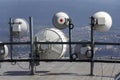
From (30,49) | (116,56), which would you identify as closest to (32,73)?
(30,49)

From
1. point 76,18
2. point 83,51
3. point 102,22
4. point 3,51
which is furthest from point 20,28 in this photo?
point 76,18

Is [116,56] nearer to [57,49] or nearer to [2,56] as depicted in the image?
[57,49]

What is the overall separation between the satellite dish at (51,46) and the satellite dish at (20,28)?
499 millimetres

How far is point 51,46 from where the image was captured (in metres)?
17.9

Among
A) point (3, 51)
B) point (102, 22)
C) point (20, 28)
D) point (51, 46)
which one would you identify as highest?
point (102, 22)

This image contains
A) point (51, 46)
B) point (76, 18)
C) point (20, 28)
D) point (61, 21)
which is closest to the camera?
point (51, 46)

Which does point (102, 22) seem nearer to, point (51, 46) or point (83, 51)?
point (83, 51)

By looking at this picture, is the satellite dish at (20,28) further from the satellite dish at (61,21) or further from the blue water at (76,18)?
the blue water at (76,18)

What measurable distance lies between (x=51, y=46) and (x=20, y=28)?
1.18m

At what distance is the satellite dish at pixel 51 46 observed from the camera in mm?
17734

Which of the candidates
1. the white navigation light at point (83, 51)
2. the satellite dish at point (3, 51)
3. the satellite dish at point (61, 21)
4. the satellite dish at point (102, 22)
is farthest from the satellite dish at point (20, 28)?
the satellite dish at point (102, 22)

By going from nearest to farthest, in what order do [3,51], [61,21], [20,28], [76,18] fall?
[3,51]
[20,28]
[61,21]
[76,18]

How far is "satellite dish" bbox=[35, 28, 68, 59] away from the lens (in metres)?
17.7

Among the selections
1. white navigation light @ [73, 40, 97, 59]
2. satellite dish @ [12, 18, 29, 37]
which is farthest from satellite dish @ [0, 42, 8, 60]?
white navigation light @ [73, 40, 97, 59]
